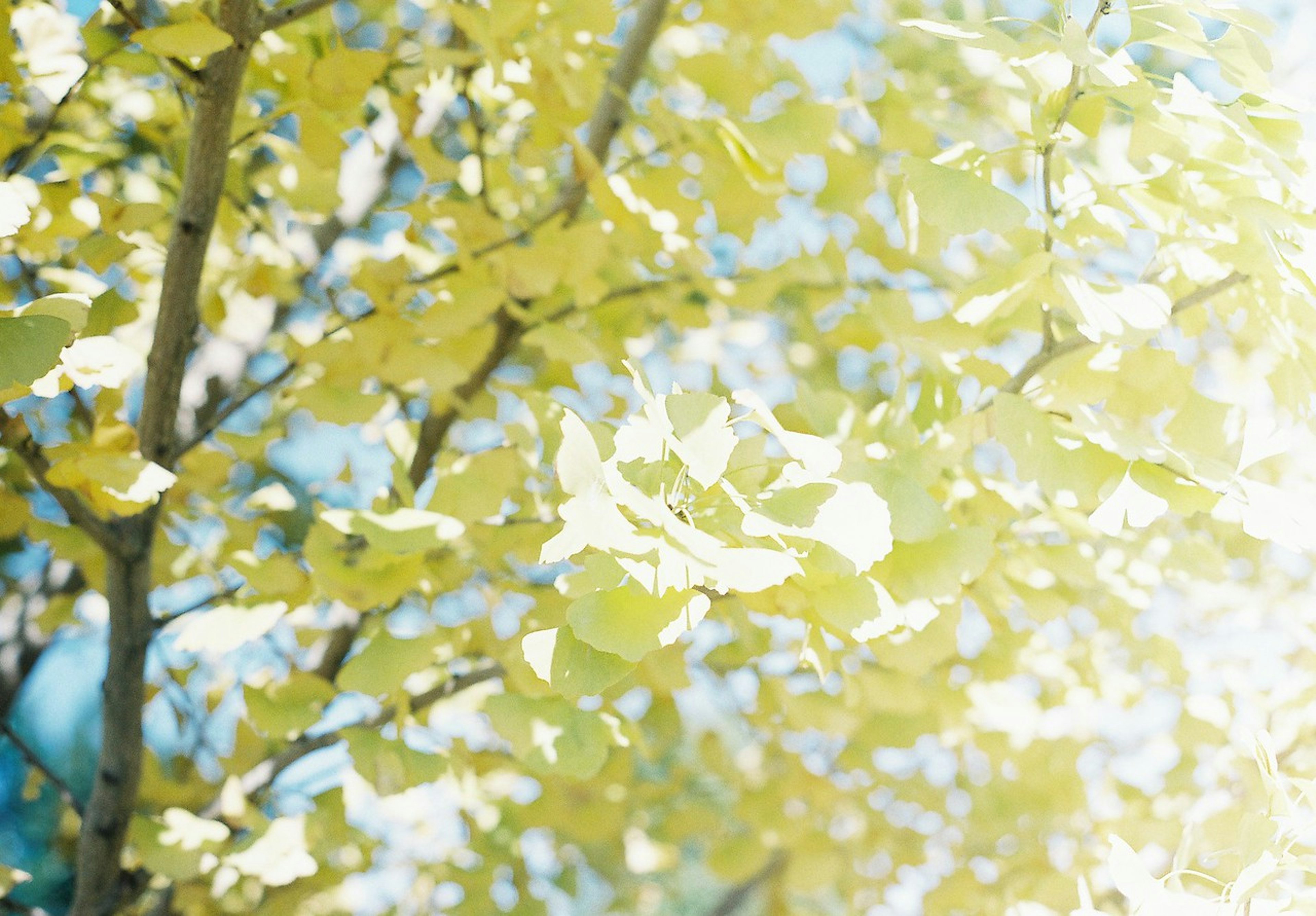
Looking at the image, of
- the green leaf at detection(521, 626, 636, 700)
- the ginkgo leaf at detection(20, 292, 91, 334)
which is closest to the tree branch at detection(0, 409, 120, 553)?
the ginkgo leaf at detection(20, 292, 91, 334)

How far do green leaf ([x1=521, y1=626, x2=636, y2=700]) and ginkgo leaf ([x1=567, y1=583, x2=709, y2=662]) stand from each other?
25 mm

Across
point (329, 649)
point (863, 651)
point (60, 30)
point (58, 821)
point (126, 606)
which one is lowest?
point (58, 821)

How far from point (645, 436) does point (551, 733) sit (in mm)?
303

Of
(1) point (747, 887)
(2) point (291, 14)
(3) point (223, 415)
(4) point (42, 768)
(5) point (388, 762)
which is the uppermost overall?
(2) point (291, 14)

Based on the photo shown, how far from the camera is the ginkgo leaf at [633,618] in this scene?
1.45ft

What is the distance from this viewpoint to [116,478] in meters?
0.60

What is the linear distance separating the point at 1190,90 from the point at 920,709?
0.56 m

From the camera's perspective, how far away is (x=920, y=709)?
0.90m

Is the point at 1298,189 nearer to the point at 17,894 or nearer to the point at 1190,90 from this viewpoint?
the point at 1190,90

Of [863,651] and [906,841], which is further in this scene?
[906,841]

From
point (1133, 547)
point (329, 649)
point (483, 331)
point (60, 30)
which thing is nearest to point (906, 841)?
point (1133, 547)

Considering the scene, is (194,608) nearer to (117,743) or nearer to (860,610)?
(117,743)

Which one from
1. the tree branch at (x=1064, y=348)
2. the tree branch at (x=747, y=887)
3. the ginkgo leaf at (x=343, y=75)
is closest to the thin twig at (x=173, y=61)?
the ginkgo leaf at (x=343, y=75)

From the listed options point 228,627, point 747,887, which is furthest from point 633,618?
point 747,887
